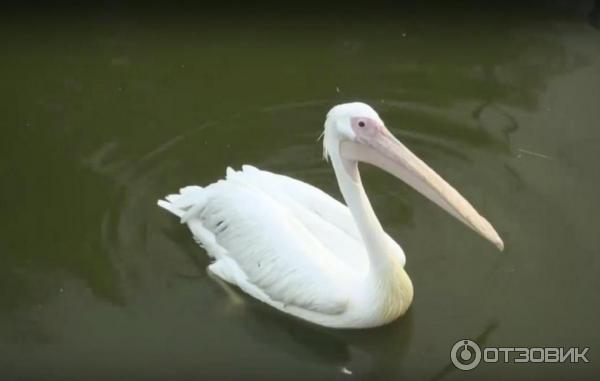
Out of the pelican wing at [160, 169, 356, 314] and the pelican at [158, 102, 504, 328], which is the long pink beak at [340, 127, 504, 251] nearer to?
the pelican at [158, 102, 504, 328]

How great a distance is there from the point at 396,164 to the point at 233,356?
771 mm

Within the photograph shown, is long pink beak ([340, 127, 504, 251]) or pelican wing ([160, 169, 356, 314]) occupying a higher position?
long pink beak ([340, 127, 504, 251])

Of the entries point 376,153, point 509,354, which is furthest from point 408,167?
point 509,354

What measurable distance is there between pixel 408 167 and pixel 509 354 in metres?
0.66

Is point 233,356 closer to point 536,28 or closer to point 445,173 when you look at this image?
point 445,173

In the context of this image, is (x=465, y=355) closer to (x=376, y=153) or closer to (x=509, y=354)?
(x=509, y=354)

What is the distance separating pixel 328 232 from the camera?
3.02 metres

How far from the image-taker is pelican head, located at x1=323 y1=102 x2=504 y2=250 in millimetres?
2732

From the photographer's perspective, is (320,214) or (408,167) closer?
(408,167)

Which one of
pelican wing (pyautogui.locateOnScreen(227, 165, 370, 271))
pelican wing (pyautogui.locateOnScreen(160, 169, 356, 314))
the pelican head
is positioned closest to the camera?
the pelican head

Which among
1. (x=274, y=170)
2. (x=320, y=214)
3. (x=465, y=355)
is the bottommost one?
(x=465, y=355)

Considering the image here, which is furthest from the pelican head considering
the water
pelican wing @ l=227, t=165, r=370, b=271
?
the water

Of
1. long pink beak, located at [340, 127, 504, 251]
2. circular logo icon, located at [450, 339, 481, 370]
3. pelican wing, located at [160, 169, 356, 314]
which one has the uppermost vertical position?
long pink beak, located at [340, 127, 504, 251]

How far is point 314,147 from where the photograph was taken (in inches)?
144
